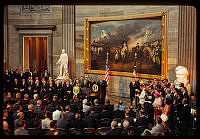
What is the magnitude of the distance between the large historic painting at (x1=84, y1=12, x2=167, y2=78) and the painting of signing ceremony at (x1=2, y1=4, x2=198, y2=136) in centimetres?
6

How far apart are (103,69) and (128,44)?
284cm

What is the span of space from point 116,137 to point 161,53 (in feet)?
35.4

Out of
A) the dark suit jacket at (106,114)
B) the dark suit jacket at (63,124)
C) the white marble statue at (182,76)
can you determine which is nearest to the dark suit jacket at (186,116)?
the dark suit jacket at (106,114)

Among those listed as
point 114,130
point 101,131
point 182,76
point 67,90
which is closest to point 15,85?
point 67,90

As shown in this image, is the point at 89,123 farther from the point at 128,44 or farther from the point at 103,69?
the point at 103,69

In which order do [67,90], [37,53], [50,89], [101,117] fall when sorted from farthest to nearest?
[37,53], [67,90], [50,89], [101,117]

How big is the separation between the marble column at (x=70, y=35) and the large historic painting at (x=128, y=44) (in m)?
1.15

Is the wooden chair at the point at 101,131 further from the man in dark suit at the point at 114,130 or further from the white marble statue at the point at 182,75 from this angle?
the white marble statue at the point at 182,75

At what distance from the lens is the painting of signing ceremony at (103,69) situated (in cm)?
917

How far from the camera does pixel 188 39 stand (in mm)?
13852

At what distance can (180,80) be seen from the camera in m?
13.3

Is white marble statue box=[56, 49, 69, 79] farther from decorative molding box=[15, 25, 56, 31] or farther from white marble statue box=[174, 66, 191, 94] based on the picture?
white marble statue box=[174, 66, 191, 94]

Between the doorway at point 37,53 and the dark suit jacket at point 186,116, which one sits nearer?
the dark suit jacket at point 186,116

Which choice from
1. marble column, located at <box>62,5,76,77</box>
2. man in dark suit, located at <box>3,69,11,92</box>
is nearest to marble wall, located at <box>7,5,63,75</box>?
marble column, located at <box>62,5,76,77</box>
